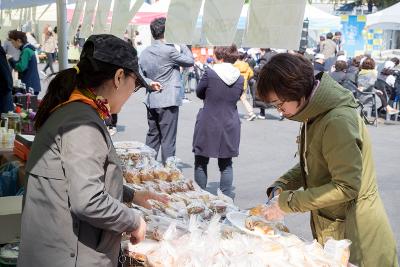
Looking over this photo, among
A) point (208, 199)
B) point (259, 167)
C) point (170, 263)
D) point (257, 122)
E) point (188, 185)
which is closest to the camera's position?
point (170, 263)

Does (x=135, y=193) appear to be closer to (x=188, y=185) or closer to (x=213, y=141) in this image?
(x=188, y=185)

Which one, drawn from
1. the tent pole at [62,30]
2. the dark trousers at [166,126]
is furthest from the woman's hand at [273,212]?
the dark trousers at [166,126]

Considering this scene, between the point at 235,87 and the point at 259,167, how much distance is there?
2846 millimetres

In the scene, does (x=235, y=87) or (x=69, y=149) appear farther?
(x=235, y=87)

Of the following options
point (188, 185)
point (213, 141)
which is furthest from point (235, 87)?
point (188, 185)

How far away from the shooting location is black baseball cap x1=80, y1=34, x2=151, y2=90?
2014 mm

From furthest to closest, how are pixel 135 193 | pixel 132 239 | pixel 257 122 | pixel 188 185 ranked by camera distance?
pixel 257 122
pixel 188 185
pixel 135 193
pixel 132 239

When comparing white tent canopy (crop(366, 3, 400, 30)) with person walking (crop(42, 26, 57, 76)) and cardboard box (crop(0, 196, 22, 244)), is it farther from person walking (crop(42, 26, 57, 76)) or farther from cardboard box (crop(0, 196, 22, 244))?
cardboard box (crop(0, 196, 22, 244))

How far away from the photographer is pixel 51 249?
6.53 ft

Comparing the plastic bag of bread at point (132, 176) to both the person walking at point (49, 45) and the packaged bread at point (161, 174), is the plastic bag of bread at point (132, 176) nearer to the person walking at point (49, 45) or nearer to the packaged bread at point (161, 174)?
the packaged bread at point (161, 174)

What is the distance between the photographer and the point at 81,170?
1866 mm

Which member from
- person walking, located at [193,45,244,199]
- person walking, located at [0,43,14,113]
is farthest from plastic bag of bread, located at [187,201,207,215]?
person walking, located at [0,43,14,113]

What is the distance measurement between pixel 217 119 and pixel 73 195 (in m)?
3.73

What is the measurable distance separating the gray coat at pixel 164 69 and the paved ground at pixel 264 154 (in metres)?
1.24
